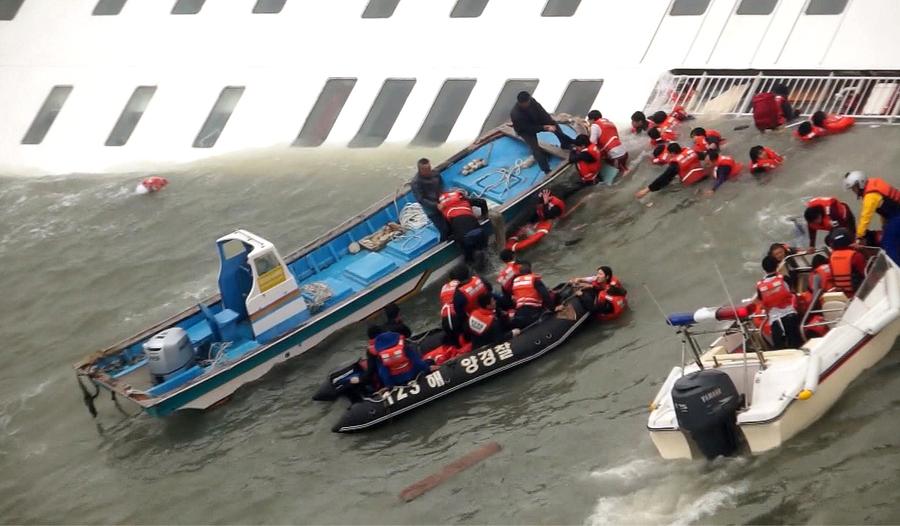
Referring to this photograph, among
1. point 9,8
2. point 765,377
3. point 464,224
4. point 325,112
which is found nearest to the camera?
point 765,377

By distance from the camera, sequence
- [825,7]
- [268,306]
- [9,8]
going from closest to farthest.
Result: [268,306] < [825,7] < [9,8]

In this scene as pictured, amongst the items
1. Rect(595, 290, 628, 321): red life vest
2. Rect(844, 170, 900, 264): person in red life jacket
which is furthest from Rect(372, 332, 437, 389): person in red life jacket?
Rect(844, 170, 900, 264): person in red life jacket

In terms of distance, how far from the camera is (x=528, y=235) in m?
14.6

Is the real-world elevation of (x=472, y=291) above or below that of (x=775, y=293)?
above

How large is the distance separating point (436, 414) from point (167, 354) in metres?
3.01

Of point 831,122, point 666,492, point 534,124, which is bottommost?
point 666,492

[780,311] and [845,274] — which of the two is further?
[845,274]

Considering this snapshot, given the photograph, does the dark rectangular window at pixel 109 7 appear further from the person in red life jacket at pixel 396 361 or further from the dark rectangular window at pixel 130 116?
the person in red life jacket at pixel 396 361

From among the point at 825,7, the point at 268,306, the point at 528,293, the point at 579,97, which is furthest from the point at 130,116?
the point at 825,7

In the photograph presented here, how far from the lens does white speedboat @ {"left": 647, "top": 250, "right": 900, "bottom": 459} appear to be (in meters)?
9.12

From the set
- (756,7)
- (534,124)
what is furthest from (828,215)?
(756,7)

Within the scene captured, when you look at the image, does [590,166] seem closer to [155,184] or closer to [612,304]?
[612,304]

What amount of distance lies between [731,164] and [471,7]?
18.9 ft

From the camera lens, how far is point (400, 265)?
1436 cm
